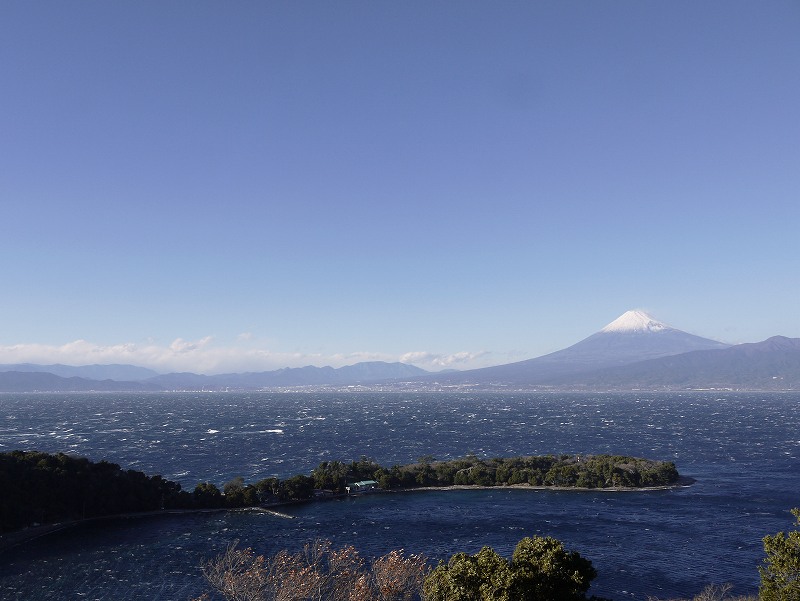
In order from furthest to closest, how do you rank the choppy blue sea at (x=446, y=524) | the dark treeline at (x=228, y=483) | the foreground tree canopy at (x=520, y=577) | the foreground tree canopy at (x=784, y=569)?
the dark treeline at (x=228, y=483) < the choppy blue sea at (x=446, y=524) < the foreground tree canopy at (x=520, y=577) < the foreground tree canopy at (x=784, y=569)

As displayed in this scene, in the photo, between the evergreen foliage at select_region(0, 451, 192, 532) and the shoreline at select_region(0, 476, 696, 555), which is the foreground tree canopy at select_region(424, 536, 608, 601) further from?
the evergreen foliage at select_region(0, 451, 192, 532)

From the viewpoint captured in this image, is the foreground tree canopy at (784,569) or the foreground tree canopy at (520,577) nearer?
the foreground tree canopy at (784,569)

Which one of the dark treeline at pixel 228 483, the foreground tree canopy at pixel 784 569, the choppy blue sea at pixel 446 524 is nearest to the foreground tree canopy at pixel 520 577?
the foreground tree canopy at pixel 784 569

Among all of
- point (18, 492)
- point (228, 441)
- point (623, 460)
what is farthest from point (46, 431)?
point (623, 460)

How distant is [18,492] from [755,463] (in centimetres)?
13876

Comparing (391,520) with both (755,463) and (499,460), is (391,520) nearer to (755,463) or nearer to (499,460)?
(499,460)

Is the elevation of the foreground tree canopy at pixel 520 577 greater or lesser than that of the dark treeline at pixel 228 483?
greater

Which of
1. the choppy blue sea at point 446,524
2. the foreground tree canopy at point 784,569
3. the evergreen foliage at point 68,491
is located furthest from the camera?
the evergreen foliage at point 68,491

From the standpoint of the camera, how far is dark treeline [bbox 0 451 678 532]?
247ft

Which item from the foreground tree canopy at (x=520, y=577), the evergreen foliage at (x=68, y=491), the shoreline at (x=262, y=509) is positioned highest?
the foreground tree canopy at (x=520, y=577)

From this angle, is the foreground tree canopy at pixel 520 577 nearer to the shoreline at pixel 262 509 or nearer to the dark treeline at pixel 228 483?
the shoreline at pixel 262 509

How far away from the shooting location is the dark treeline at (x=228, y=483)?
75375 millimetres

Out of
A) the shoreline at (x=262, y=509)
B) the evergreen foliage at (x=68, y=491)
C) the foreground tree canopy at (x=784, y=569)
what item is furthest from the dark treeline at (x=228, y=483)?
the foreground tree canopy at (x=784, y=569)

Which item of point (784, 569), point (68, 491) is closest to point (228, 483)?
point (68, 491)
